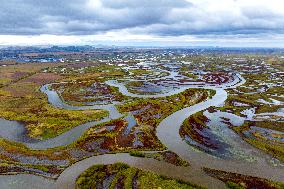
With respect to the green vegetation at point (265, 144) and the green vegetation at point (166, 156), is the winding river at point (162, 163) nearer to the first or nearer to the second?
the green vegetation at point (166, 156)

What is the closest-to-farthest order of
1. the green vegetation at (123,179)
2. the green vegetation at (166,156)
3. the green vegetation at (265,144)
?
the green vegetation at (123,179)
the green vegetation at (166,156)
the green vegetation at (265,144)

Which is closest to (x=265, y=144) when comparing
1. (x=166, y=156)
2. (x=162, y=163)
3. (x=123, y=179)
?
(x=166, y=156)

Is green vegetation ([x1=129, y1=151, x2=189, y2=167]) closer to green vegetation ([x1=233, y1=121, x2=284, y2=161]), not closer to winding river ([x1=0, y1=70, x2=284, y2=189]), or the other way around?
winding river ([x1=0, y1=70, x2=284, y2=189])

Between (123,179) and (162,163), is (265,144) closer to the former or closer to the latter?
(162,163)

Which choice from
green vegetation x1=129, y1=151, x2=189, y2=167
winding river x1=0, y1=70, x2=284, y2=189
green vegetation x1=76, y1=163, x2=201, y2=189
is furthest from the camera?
green vegetation x1=129, y1=151, x2=189, y2=167

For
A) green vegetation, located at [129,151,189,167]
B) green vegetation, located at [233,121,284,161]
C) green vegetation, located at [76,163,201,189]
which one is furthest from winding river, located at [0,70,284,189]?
green vegetation, located at [233,121,284,161]

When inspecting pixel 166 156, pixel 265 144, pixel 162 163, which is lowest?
pixel 265 144

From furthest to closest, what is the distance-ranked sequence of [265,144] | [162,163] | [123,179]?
[265,144], [162,163], [123,179]

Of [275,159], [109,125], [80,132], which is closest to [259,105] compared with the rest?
[275,159]

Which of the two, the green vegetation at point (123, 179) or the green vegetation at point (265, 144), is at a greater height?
the green vegetation at point (123, 179)

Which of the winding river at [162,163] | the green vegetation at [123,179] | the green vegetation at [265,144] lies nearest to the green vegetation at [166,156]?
the winding river at [162,163]

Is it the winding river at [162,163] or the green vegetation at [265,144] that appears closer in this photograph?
the winding river at [162,163]
